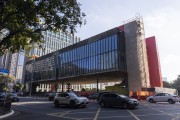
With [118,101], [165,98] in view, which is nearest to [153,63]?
[165,98]

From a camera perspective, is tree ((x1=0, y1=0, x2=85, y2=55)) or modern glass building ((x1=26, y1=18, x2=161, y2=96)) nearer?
tree ((x1=0, y1=0, x2=85, y2=55))

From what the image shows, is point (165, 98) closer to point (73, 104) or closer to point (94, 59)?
point (73, 104)

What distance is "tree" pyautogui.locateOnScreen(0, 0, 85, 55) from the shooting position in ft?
44.9

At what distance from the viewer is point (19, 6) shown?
13102 mm

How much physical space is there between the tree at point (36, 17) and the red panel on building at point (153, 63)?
42.8m

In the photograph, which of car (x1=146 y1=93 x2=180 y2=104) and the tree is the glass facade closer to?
car (x1=146 y1=93 x2=180 y2=104)

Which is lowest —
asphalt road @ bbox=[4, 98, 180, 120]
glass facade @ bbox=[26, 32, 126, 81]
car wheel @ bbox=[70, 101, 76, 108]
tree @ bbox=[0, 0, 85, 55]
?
asphalt road @ bbox=[4, 98, 180, 120]

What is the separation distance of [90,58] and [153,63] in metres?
17.4

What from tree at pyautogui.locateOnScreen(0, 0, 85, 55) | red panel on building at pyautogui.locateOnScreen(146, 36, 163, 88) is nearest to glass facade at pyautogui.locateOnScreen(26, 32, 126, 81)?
red panel on building at pyautogui.locateOnScreen(146, 36, 163, 88)

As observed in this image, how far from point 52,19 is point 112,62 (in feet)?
120

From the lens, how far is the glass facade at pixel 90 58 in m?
50.7

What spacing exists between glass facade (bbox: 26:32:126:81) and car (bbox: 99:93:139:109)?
20879 mm

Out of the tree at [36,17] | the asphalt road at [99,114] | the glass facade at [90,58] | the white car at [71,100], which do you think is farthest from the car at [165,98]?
the tree at [36,17]

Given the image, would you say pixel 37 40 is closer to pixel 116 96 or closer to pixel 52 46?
pixel 116 96
